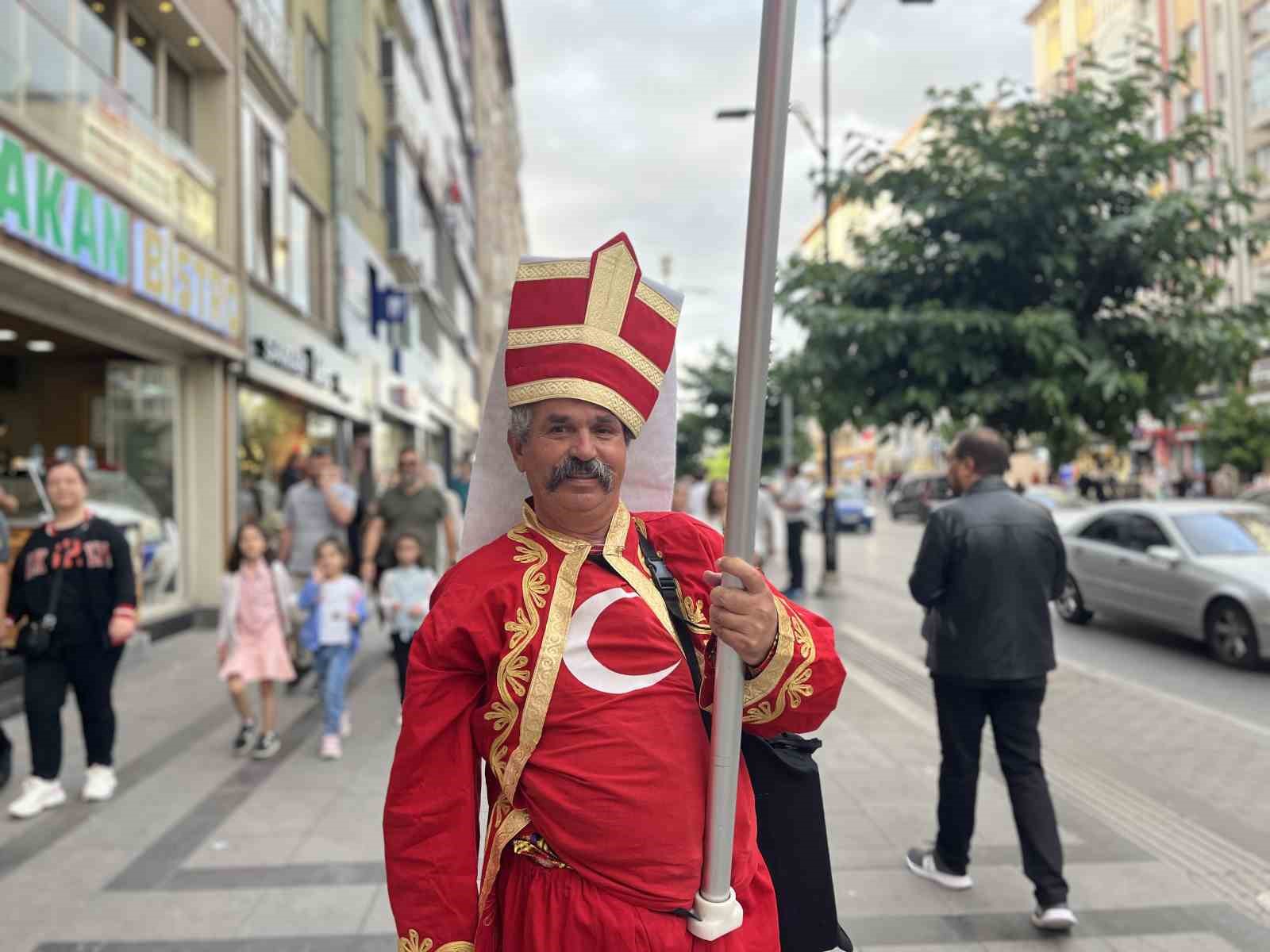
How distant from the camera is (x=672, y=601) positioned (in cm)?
186

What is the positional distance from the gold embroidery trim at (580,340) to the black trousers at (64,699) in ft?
14.7

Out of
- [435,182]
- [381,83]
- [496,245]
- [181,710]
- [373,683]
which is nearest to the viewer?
[181,710]

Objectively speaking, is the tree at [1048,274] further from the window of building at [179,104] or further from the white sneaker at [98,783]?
the window of building at [179,104]

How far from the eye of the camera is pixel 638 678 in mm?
1763

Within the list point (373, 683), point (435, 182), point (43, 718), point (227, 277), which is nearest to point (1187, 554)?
point (373, 683)

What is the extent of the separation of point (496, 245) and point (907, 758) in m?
49.2

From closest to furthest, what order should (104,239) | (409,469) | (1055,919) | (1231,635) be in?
1. (1055,919)
2. (409,469)
3. (104,239)
4. (1231,635)

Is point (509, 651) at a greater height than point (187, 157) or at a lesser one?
lesser

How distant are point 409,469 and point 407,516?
39cm

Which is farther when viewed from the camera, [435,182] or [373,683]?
[435,182]

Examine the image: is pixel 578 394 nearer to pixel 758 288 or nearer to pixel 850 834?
pixel 758 288

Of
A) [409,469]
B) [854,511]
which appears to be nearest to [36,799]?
[409,469]

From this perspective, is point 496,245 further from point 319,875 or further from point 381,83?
point 319,875

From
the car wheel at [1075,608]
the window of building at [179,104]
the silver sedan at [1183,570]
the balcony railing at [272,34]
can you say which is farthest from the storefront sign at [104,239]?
the car wheel at [1075,608]
